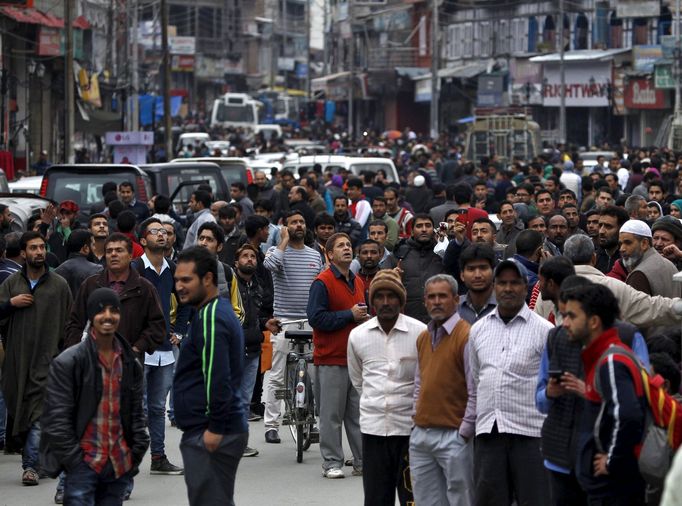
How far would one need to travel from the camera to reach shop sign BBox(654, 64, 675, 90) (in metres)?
54.5

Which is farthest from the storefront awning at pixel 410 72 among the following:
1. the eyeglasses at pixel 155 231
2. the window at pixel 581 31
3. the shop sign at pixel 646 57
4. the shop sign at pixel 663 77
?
the eyeglasses at pixel 155 231

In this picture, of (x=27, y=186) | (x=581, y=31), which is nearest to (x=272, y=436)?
(x=27, y=186)

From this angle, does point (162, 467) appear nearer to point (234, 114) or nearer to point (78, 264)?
point (78, 264)

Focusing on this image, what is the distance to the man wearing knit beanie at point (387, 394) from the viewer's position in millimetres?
8188

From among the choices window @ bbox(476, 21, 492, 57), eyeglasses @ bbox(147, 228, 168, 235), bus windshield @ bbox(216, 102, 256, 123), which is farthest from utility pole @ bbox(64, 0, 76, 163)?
window @ bbox(476, 21, 492, 57)

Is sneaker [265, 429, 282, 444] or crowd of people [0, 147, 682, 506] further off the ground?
crowd of people [0, 147, 682, 506]

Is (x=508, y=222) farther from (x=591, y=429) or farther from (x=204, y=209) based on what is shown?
(x=591, y=429)

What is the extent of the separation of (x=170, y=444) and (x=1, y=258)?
1878 mm

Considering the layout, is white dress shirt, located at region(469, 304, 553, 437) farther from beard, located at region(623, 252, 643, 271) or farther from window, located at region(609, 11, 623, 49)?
window, located at region(609, 11, 623, 49)

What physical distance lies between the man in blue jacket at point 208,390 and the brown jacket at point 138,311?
7.69 feet

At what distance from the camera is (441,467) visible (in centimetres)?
767

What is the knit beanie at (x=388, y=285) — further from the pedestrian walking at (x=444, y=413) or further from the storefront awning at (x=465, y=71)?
the storefront awning at (x=465, y=71)

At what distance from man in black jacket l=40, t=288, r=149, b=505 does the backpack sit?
2.45m

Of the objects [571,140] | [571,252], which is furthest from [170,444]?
[571,140]
